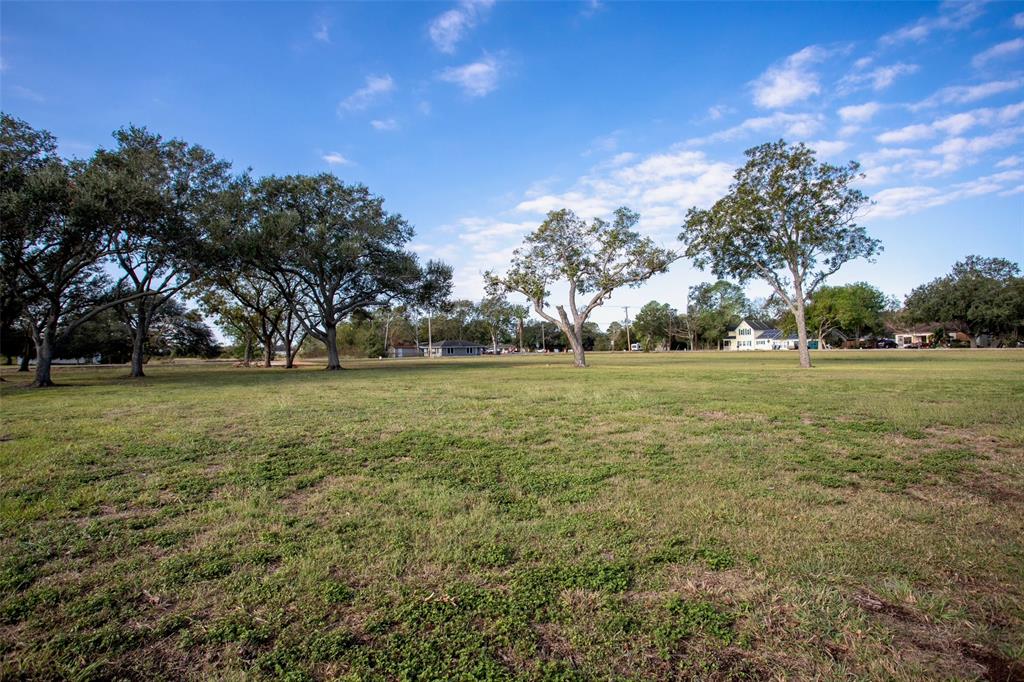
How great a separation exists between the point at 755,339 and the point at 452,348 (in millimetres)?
66265

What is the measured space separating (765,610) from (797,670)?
45cm

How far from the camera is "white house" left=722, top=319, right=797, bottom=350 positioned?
98.9m

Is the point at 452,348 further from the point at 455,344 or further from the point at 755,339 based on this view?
the point at 755,339

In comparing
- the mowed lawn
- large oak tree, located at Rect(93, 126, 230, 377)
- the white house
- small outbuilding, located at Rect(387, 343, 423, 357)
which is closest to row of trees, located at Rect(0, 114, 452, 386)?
large oak tree, located at Rect(93, 126, 230, 377)

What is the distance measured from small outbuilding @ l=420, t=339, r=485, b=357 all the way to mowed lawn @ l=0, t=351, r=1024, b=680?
97.8 metres

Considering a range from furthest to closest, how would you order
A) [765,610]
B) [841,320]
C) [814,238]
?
[841,320] → [814,238] → [765,610]

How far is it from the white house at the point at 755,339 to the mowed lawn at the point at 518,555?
10382 cm

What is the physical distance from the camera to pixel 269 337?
44.7 metres

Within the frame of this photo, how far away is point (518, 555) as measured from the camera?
337cm

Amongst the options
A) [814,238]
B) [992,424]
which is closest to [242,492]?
[992,424]

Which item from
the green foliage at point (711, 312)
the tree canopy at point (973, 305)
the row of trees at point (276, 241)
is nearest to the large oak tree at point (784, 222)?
the row of trees at point (276, 241)

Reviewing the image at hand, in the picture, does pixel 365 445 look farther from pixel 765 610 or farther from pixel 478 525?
pixel 765 610

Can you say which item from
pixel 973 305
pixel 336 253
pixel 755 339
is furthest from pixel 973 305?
pixel 336 253

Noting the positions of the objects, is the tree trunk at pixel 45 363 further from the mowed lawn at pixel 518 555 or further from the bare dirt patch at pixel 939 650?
the bare dirt patch at pixel 939 650
